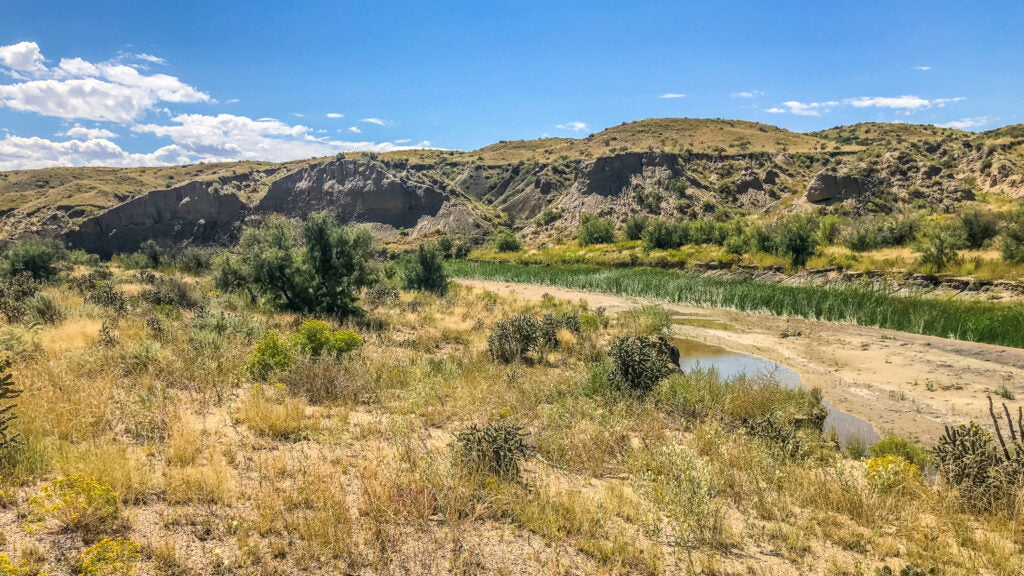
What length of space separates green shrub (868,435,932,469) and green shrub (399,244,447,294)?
21.6 m

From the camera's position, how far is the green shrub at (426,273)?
27.2m

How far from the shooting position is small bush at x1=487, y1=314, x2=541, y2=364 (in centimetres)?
1206

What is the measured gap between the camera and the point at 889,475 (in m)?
5.54

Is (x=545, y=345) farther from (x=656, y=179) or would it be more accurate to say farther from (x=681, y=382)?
(x=656, y=179)

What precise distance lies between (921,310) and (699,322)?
828 centimetres

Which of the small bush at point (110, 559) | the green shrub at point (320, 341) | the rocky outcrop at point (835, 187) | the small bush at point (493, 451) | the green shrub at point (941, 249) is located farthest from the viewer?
the rocky outcrop at point (835, 187)

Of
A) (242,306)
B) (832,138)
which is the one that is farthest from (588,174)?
(242,306)

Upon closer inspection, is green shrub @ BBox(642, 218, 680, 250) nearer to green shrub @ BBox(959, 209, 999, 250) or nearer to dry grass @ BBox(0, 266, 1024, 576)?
green shrub @ BBox(959, 209, 999, 250)

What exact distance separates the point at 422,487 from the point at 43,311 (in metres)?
12.6

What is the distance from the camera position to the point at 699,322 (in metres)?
21.3

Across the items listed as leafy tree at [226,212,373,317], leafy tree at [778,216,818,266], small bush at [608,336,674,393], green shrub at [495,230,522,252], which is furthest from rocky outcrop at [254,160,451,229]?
small bush at [608,336,674,393]

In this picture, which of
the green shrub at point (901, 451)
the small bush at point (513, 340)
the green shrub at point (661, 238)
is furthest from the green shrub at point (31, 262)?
the green shrub at point (661, 238)

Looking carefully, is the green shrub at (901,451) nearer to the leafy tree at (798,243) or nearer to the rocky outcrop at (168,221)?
the leafy tree at (798,243)

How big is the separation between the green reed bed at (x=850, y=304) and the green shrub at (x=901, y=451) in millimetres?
11156
